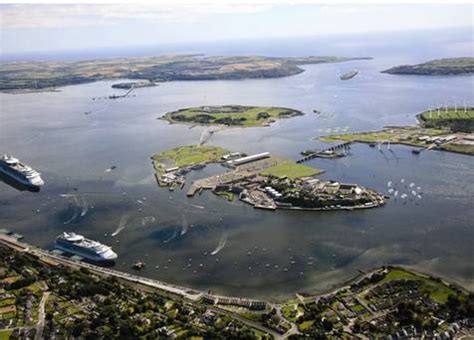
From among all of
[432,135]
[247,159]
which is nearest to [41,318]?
[247,159]

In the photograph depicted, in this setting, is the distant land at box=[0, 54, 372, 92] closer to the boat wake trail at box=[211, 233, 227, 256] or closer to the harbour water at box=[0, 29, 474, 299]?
the harbour water at box=[0, 29, 474, 299]

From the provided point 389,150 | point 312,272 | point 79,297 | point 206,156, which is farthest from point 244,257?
point 389,150

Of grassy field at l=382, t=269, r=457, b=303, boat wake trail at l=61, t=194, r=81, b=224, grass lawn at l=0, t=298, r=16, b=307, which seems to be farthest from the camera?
boat wake trail at l=61, t=194, r=81, b=224

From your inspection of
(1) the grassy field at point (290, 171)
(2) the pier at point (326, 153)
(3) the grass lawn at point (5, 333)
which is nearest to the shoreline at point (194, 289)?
(3) the grass lawn at point (5, 333)

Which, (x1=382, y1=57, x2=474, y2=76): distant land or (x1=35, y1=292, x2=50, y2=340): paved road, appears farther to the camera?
(x1=382, y1=57, x2=474, y2=76): distant land

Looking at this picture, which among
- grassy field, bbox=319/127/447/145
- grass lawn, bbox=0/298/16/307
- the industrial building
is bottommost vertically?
grass lawn, bbox=0/298/16/307

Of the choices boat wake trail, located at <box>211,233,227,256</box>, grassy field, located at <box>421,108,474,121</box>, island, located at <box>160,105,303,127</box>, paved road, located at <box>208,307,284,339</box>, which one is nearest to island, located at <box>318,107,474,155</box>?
grassy field, located at <box>421,108,474,121</box>

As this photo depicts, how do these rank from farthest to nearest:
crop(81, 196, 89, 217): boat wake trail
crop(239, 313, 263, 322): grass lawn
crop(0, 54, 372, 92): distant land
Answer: crop(0, 54, 372, 92): distant land → crop(81, 196, 89, 217): boat wake trail → crop(239, 313, 263, 322): grass lawn
